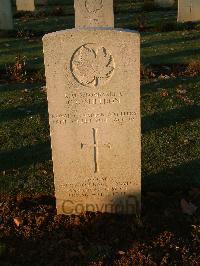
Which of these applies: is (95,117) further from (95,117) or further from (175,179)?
(175,179)

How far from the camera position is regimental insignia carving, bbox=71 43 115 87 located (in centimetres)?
411

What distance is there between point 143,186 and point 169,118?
2.22 meters

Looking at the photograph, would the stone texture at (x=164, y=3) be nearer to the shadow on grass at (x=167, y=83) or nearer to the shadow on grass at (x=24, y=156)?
the shadow on grass at (x=167, y=83)

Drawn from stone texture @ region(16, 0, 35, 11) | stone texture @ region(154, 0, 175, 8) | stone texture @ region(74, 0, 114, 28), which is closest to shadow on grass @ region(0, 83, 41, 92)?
stone texture @ region(74, 0, 114, 28)

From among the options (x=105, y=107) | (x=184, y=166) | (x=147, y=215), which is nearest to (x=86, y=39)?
(x=105, y=107)

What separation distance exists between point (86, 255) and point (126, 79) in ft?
5.38

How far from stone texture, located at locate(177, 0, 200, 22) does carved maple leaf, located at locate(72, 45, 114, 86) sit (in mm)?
11495

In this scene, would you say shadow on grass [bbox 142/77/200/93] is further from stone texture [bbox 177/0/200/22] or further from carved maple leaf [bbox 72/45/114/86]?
stone texture [bbox 177/0/200/22]

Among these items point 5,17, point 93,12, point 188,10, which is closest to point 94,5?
point 93,12

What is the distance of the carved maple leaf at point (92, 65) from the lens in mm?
4113

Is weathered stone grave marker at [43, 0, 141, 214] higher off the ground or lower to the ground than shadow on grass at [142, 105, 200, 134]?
higher

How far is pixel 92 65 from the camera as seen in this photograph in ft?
13.8

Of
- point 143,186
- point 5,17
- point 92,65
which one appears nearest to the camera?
point 92,65

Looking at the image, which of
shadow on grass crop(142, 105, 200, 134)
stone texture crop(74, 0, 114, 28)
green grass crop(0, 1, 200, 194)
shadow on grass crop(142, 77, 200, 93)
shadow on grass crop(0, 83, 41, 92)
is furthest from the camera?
stone texture crop(74, 0, 114, 28)
